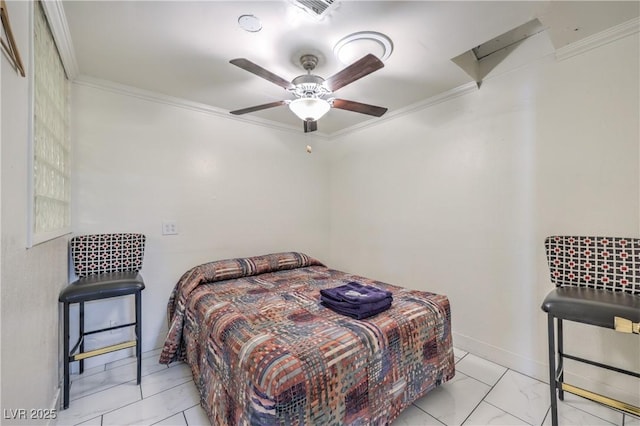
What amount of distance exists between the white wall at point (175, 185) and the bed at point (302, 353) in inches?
21.8

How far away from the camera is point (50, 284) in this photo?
1.55 metres

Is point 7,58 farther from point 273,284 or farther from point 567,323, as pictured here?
point 567,323

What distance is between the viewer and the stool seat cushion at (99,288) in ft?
5.57

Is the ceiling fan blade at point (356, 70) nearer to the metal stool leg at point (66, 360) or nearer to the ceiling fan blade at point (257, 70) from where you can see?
the ceiling fan blade at point (257, 70)

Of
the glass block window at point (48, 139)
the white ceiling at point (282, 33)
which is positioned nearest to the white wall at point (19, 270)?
the glass block window at point (48, 139)

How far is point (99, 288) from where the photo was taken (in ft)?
5.80

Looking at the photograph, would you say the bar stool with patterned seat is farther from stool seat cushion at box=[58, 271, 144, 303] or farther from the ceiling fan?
the ceiling fan

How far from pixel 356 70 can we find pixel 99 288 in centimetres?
208

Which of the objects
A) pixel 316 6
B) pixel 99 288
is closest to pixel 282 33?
pixel 316 6

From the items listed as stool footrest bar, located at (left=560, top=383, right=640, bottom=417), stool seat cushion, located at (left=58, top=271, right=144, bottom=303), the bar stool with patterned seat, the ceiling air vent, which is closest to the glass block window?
the bar stool with patterned seat

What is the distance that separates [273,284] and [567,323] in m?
2.13

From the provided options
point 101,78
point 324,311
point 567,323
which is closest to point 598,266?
point 567,323

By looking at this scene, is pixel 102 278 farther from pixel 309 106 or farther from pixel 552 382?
pixel 552 382

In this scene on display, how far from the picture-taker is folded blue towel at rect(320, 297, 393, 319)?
1.56 m
